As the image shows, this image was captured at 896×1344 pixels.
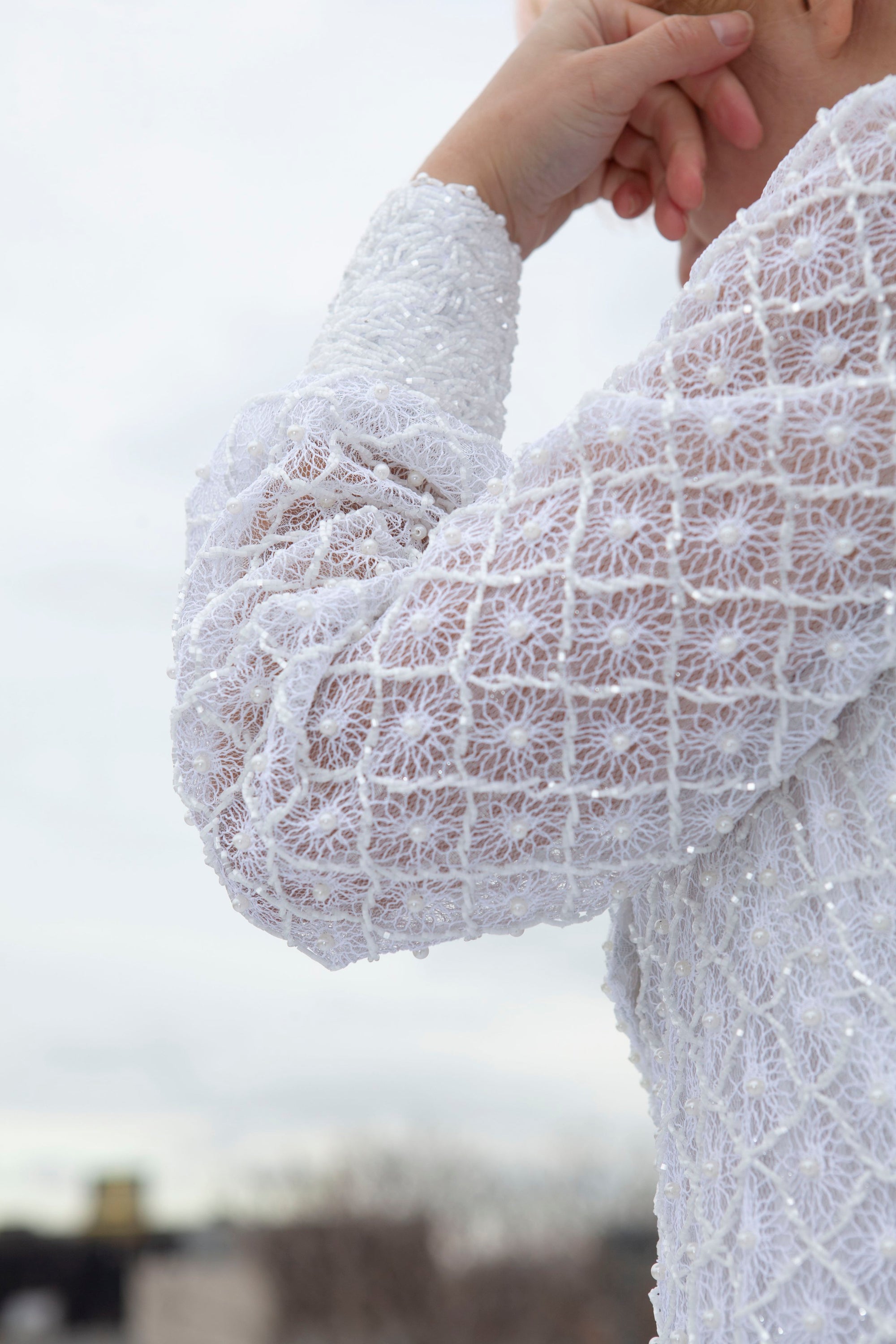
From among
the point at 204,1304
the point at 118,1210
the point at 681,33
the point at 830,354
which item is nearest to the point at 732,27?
the point at 681,33

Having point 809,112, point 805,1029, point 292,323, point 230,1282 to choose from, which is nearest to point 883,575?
point 805,1029

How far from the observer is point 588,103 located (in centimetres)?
70

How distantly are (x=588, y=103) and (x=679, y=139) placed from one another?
0.24 ft

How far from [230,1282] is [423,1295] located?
968 mm

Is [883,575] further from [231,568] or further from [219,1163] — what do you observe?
[219,1163]

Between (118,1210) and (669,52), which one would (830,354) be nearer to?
(669,52)

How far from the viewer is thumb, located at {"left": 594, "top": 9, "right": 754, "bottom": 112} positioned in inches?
26.1

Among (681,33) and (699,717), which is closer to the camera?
(699,717)

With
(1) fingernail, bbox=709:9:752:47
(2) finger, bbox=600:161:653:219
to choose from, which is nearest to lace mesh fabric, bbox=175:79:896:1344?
(1) fingernail, bbox=709:9:752:47

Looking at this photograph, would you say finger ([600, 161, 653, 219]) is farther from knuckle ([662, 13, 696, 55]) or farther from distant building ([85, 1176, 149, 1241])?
distant building ([85, 1176, 149, 1241])

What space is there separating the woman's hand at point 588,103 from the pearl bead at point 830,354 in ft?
1.24

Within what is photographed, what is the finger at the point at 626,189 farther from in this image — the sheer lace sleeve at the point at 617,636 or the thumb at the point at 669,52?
the sheer lace sleeve at the point at 617,636

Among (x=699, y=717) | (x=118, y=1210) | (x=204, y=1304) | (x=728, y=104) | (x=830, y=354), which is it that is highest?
(x=728, y=104)

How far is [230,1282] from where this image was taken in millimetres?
5176
